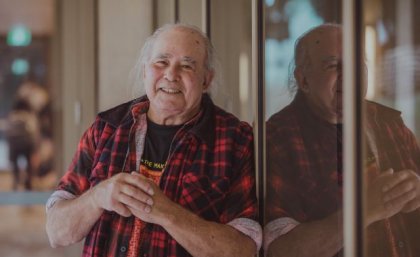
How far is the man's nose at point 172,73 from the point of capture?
1772 millimetres

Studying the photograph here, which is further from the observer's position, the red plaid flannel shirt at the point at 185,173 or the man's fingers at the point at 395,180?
the red plaid flannel shirt at the point at 185,173

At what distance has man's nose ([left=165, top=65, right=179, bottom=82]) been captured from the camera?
5.82 feet

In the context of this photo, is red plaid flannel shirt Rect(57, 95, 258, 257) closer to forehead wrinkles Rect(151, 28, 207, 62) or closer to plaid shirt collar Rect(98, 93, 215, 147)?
A: plaid shirt collar Rect(98, 93, 215, 147)

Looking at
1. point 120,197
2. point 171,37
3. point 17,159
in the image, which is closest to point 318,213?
point 120,197

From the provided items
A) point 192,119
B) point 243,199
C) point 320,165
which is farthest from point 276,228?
point 192,119

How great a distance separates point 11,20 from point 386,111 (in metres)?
9.50

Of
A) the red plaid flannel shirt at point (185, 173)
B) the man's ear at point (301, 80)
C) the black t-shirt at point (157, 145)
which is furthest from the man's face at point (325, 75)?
the black t-shirt at point (157, 145)

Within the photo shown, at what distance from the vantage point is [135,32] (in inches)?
90.5

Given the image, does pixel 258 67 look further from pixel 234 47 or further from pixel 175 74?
pixel 175 74

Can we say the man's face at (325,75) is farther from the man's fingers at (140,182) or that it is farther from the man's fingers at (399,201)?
the man's fingers at (140,182)

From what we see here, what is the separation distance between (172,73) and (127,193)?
375 mm

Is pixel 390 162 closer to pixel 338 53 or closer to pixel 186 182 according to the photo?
pixel 338 53

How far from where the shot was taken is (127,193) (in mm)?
1666

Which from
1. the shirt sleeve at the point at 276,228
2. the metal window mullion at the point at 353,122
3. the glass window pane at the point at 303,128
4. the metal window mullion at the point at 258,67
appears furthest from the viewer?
the metal window mullion at the point at 258,67
